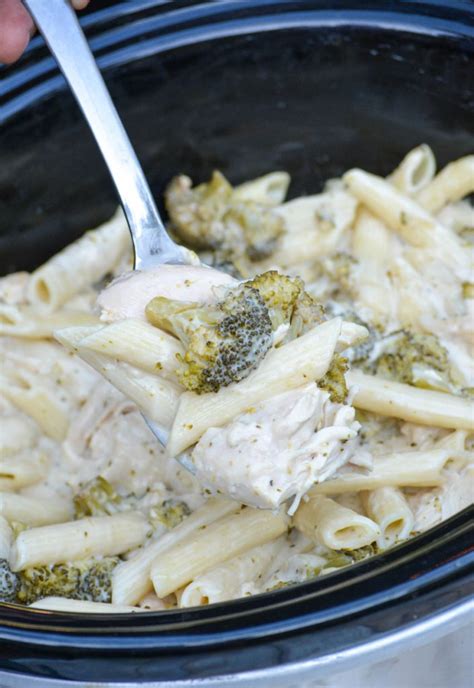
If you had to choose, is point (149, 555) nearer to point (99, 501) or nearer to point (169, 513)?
point (169, 513)

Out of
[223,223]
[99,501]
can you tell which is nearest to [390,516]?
[99,501]

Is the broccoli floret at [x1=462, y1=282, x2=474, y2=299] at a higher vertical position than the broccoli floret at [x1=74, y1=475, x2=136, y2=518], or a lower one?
lower

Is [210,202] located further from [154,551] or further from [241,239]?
[154,551]

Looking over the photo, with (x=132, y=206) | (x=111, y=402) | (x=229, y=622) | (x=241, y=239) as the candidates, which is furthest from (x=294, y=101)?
(x=229, y=622)

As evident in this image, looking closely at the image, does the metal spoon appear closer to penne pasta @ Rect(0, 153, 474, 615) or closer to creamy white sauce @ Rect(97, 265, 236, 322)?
penne pasta @ Rect(0, 153, 474, 615)

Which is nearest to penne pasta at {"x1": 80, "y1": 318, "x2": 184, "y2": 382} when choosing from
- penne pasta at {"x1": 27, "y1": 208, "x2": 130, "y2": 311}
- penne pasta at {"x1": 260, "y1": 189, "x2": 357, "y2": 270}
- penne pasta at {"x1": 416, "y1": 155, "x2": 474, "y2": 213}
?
penne pasta at {"x1": 27, "y1": 208, "x2": 130, "y2": 311}
